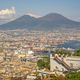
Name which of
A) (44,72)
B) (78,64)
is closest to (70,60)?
(78,64)

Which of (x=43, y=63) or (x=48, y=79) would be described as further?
(x=43, y=63)

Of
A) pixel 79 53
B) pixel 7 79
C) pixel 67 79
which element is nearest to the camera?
pixel 67 79

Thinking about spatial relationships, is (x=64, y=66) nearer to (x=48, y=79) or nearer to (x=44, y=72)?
(x=44, y=72)

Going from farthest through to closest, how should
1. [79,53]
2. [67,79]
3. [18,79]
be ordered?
[79,53]
[18,79]
[67,79]

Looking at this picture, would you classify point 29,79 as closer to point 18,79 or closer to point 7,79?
point 18,79

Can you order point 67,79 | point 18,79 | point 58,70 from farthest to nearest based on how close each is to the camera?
point 58,70, point 18,79, point 67,79

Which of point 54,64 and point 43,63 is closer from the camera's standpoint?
→ point 54,64

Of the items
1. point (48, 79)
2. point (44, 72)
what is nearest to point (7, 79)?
point (44, 72)

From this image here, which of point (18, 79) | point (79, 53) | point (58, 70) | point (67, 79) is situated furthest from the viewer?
point (79, 53)

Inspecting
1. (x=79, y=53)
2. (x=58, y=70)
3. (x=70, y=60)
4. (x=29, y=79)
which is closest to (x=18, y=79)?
(x=29, y=79)
